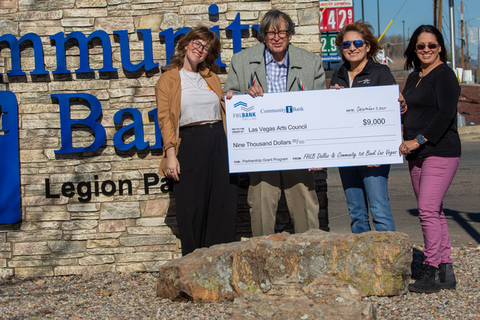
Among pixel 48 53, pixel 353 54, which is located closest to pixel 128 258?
pixel 48 53

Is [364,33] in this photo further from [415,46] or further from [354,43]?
[415,46]

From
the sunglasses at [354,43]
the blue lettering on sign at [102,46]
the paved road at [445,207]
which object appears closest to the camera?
the sunglasses at [354,43]

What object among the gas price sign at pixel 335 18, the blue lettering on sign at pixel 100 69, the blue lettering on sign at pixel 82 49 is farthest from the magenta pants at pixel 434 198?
the gas price sign at pixel 335 18

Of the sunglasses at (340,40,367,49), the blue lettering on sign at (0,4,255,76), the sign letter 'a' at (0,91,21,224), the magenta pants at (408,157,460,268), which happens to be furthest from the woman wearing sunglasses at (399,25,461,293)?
the sign letter 'a' at (0,91,21,224)

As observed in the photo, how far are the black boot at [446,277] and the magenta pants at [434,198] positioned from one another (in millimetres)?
68

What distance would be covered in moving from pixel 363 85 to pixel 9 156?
3502mm

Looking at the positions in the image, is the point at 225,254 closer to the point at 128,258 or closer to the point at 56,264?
the point at 128,258

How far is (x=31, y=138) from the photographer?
5523 mm

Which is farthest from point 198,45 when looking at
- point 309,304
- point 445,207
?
point 445,207

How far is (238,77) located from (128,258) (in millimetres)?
2312

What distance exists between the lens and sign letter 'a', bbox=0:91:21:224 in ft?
17.8

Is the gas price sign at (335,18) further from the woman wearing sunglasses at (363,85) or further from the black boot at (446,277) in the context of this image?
the black boot at (446,277)

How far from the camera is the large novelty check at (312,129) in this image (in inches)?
174

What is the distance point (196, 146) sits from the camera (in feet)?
14.9
